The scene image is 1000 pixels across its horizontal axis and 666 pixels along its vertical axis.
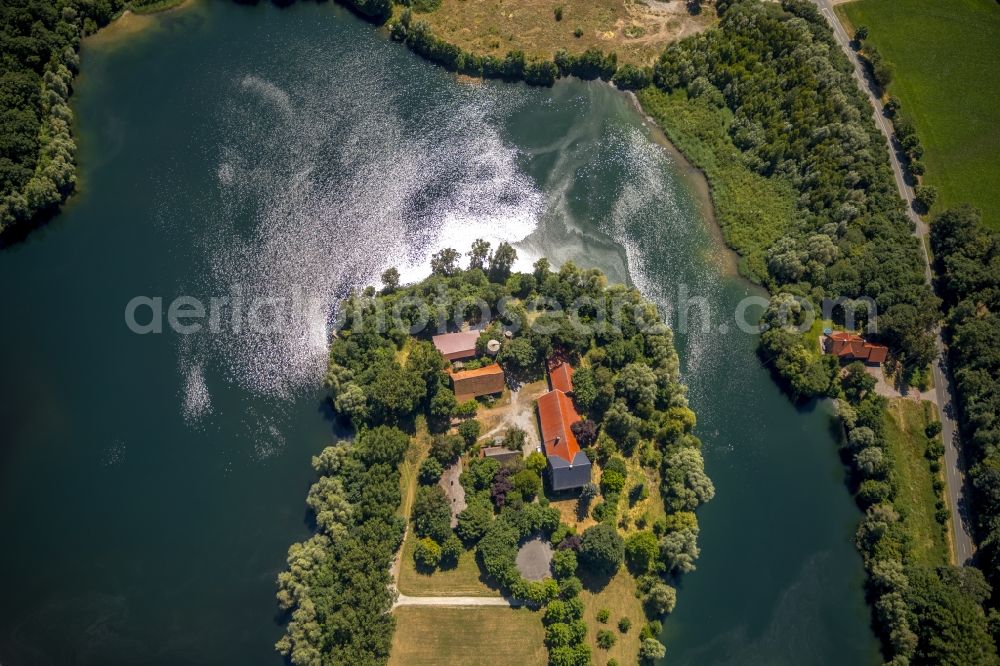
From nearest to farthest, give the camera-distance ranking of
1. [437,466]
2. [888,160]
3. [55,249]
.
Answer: [437,466]
[55,249]
[888,160]

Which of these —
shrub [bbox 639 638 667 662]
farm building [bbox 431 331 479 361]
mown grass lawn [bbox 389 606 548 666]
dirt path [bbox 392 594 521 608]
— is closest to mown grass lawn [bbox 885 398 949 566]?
shrub [bbox 639 638 667 662]

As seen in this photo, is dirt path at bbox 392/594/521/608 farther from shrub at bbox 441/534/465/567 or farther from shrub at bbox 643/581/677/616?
shrub at bbox 643/581/677/616

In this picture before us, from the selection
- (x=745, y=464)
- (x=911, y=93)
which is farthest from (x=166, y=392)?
(x=911, y=93)

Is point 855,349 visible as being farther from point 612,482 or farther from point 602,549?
point 602,549

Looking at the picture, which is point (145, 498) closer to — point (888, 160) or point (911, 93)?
point (888, 160)

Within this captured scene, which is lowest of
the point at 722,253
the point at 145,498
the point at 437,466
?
the point at 145,498

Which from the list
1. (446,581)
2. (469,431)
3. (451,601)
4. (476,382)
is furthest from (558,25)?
(451,601)
